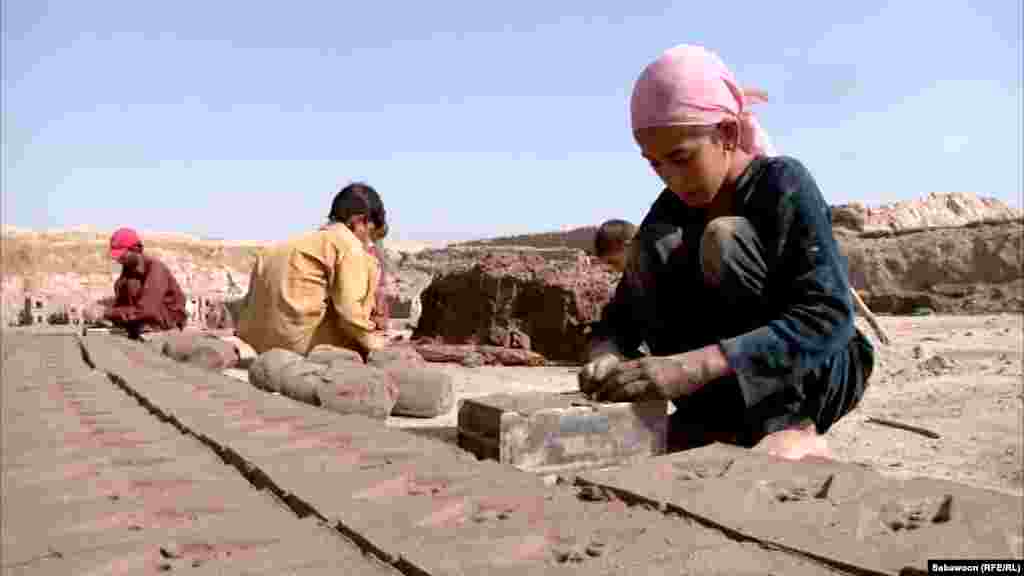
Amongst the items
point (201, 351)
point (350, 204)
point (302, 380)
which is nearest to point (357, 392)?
point (302, 380)

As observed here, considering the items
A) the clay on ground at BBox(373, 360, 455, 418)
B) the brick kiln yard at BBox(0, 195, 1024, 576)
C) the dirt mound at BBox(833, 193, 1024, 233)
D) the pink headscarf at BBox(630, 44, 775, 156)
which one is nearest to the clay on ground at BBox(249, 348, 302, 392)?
the brick kiln yard at BBox(0, 195, 1024, 576)

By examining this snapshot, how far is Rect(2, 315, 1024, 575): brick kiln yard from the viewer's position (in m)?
1.33

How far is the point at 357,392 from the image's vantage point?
12.7 ft

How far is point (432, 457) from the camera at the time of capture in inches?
84.7

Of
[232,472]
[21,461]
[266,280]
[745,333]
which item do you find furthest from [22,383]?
[745,333]

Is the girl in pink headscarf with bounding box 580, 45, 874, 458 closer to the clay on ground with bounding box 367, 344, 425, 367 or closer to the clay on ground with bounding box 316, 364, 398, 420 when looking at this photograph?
the clay on ground with bounding box 316, 364, 398, 420

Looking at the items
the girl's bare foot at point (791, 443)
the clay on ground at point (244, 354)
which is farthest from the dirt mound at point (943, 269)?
the girl's bare foot at point (791, 443)

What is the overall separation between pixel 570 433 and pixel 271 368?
7.82 feet

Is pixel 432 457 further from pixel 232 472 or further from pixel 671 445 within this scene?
pixel 671 445

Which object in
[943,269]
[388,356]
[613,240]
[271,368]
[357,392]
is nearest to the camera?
[357,392]

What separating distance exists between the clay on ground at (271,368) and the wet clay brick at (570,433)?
2.15m

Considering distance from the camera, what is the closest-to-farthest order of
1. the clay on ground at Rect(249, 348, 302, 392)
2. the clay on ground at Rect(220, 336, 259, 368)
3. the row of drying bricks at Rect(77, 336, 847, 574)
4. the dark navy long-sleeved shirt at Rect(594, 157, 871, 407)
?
the row of drying bricks at Rect(77, 336, 847, 574) → the dark navy long-sleeved shirt at Rect(594, 157, 871, 407) → the clay on ground at Rect(249, 348, 302, 392) → the clay on ground at Rect(220, 336, 259, 368)

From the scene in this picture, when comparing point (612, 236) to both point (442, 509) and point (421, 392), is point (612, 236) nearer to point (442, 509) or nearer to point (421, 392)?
point (421, 392)

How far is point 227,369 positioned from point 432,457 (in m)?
5.02
